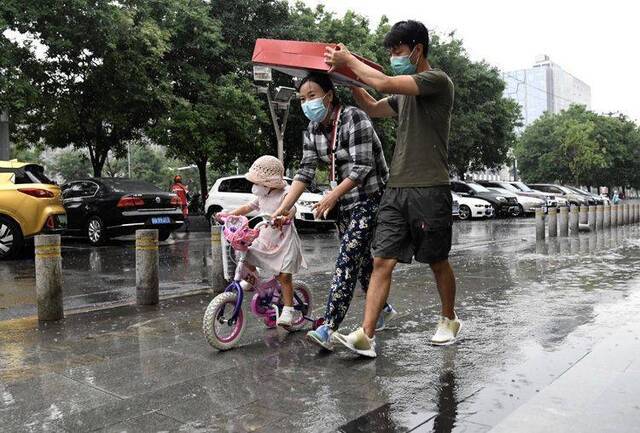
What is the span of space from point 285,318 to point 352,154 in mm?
1302

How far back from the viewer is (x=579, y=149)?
163 ft

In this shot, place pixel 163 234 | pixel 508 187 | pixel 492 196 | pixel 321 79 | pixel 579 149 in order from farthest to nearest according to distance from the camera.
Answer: pixel 579 149 → pixel 508 187 → pixel 492 196 → pixel 163 234 → pixel 321 79

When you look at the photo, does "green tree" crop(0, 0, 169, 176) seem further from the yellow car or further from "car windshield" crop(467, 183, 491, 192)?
"car windshield" crop(467, 183, 491, 192)

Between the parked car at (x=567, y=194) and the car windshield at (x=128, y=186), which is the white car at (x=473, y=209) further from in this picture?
the car windshield at (x=128, y=186)

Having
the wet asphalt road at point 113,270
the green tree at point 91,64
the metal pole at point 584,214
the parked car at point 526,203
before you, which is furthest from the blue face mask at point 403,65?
the parked car at point 526,203

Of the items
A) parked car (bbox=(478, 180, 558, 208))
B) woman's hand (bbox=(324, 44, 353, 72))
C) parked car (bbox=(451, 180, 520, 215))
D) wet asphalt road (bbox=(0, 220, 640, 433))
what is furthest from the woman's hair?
parked car (bbox=(478, 180, 558, 208))

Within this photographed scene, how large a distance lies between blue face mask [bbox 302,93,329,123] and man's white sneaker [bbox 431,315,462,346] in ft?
5.38

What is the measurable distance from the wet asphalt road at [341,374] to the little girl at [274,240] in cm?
43

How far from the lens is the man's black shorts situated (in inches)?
150

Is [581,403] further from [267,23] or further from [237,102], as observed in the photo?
[267,23]

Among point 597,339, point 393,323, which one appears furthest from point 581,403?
point 393,323

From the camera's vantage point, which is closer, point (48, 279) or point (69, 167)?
point (48, 279)

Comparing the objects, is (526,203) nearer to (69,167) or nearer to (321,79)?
(321,79)

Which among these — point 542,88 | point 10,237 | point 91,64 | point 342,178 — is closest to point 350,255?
point 342,178
